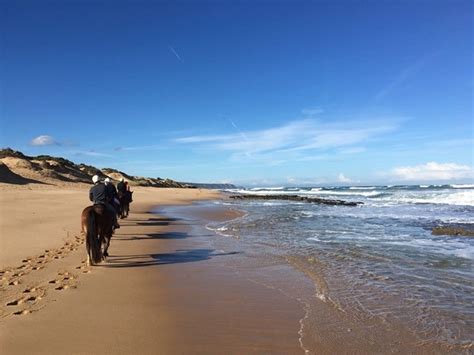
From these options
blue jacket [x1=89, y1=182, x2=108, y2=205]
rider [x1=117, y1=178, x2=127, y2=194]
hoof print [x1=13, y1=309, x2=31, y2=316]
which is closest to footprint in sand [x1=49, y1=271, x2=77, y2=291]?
hoof print [x1=13, y1=309, x2=31, y2=316]

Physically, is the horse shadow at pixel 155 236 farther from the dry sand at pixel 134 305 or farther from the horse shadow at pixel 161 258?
the horse shadow at pixel 161 258

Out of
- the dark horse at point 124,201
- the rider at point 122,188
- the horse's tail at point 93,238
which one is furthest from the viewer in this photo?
the rider at point 122,188

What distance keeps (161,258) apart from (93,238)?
1731 mm

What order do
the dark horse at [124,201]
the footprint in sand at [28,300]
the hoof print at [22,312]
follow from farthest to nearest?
the dark horse at [124,201] < the footprint in sand at [28,300] < the hoof print at [22,312]

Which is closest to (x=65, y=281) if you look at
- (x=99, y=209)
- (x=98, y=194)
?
(x=99, y=209)

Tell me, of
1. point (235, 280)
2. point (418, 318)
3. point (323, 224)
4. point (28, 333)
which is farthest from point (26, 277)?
point (323, 224)

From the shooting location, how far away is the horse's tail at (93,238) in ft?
27.7

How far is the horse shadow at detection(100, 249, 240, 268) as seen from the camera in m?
8.83

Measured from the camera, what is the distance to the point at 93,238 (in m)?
8.48

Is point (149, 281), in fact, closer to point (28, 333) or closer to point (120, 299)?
point (120, 299)

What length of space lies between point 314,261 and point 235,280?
2.37 meters

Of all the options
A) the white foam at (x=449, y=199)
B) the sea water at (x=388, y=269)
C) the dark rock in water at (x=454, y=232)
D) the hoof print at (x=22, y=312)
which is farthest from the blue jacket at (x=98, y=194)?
the white foam at (x=449, y=199)

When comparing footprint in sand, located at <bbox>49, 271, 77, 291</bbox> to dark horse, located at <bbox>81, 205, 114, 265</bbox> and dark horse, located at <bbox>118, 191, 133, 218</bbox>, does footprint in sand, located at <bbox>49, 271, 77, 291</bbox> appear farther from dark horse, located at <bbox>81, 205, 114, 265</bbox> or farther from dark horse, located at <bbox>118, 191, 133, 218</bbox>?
dark horse, located at <bbox>118, 191, 133, 218</bbox>

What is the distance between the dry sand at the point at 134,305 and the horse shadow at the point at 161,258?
23mm
